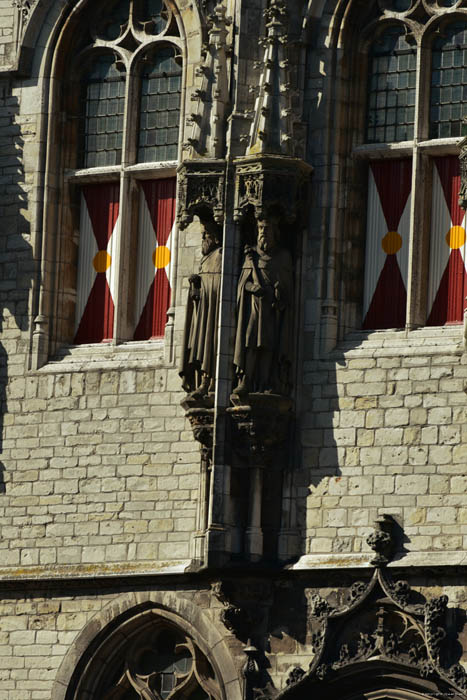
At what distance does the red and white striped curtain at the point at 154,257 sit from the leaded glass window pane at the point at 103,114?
0.68 m

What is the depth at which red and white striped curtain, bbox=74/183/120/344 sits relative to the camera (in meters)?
31.7

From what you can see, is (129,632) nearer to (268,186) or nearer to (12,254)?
(12,254)

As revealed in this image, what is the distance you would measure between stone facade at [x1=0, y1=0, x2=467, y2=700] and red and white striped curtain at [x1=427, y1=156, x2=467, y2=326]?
23cm

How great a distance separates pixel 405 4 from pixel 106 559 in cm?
687

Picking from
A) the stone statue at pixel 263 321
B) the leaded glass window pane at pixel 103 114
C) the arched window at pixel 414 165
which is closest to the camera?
the stone statue at pixel 263 321

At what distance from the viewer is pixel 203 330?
1176 inches

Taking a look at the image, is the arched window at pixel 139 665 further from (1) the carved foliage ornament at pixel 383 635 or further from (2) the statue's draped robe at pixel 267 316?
(2) the statue's draped robe at pixel 267 316

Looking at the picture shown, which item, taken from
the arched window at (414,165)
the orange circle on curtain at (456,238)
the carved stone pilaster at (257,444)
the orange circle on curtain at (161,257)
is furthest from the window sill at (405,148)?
the carved stone pilaster at (257,444)

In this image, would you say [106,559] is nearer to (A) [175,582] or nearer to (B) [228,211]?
(A) [175,582]

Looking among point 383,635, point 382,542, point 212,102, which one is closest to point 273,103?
point 212,102

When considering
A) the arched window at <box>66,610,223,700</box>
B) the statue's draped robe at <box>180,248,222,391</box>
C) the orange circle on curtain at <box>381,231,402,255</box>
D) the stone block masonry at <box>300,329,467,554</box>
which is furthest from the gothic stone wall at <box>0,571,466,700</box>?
the orange circle on curtain at <box>381,231,402,255</box>

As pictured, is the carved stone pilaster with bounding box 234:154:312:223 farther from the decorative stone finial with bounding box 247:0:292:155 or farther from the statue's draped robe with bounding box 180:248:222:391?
the statue's draped robe with bounding box 180:248:222:391

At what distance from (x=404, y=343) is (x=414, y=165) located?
1955 millimetres

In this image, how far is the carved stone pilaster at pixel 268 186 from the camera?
29656 mm
